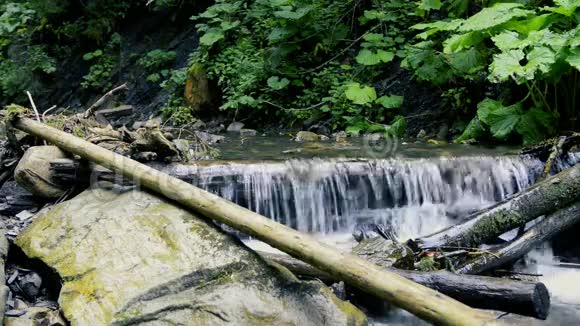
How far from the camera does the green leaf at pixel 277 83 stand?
1028cm

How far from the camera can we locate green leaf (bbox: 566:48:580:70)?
17.6ft

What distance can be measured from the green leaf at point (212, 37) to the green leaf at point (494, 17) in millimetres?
6512

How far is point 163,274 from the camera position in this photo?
133 inches

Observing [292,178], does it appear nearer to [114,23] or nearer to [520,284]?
[520,284]

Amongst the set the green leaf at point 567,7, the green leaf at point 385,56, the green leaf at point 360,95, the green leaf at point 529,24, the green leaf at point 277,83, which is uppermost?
the green leaf at point 567,7

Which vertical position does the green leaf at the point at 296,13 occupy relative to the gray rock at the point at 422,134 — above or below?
above

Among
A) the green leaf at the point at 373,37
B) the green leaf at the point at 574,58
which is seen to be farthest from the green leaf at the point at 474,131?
the green leaf at the point at 373,37

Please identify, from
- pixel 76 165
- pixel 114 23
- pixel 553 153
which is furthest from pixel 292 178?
pixel 114 23

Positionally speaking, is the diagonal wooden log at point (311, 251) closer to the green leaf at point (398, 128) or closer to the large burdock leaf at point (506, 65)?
the large burdock leaf at point (506, 65)

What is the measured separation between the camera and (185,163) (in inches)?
221

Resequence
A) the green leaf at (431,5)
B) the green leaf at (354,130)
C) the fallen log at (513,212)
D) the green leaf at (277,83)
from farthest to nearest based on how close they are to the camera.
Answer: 1. the green leaf at (277,83)
2. the green leaf at (354,130)
3. the green leaf at (431,5)
4. the fallen log at (513,212)

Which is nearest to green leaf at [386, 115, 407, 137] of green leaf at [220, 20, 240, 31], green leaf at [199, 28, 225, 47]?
green leaf at [199, 28, 225, 47]

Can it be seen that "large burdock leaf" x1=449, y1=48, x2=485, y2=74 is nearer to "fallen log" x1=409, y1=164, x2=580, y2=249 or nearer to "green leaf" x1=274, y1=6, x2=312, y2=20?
"fallen log" x1=409, y1=164, x2=580, y2=249

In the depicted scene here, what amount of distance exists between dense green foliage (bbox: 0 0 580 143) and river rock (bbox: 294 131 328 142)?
0.56 meters
